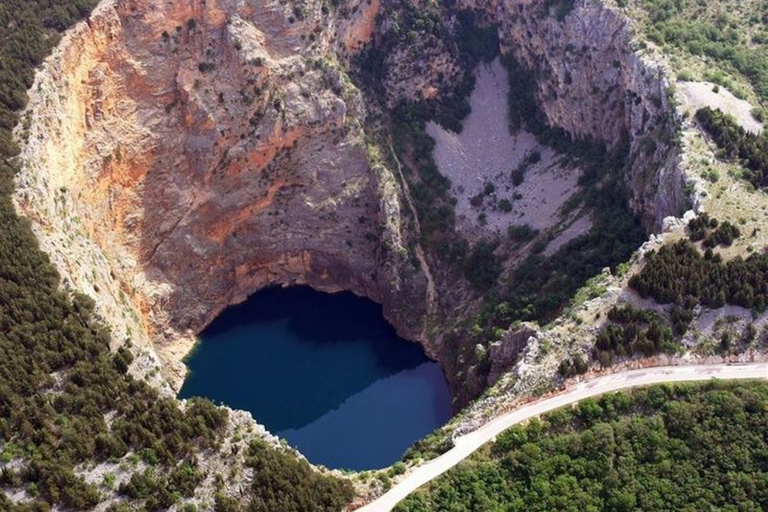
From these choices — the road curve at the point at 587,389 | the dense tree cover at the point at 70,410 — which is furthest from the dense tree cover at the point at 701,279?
the dense tree cover at the point at 70,410

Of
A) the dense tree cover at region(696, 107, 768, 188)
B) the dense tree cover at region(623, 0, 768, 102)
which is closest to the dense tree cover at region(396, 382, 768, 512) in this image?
the dense tree cover at region(696, 107, 768, 188)

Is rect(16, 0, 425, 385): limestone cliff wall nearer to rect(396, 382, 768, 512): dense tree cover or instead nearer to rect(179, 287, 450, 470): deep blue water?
rect(179, 287, 450, 470): deep blue water

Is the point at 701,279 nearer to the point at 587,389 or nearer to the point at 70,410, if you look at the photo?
the point at 587,389

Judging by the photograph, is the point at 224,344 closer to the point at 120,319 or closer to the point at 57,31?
the point at 120,319

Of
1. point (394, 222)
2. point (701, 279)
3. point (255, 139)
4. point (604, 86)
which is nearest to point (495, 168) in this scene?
point (394, 222)

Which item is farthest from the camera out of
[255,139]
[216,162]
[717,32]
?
[255,139]

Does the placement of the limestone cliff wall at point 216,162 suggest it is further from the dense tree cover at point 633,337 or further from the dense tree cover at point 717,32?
the dense tree cover at point 717,32
